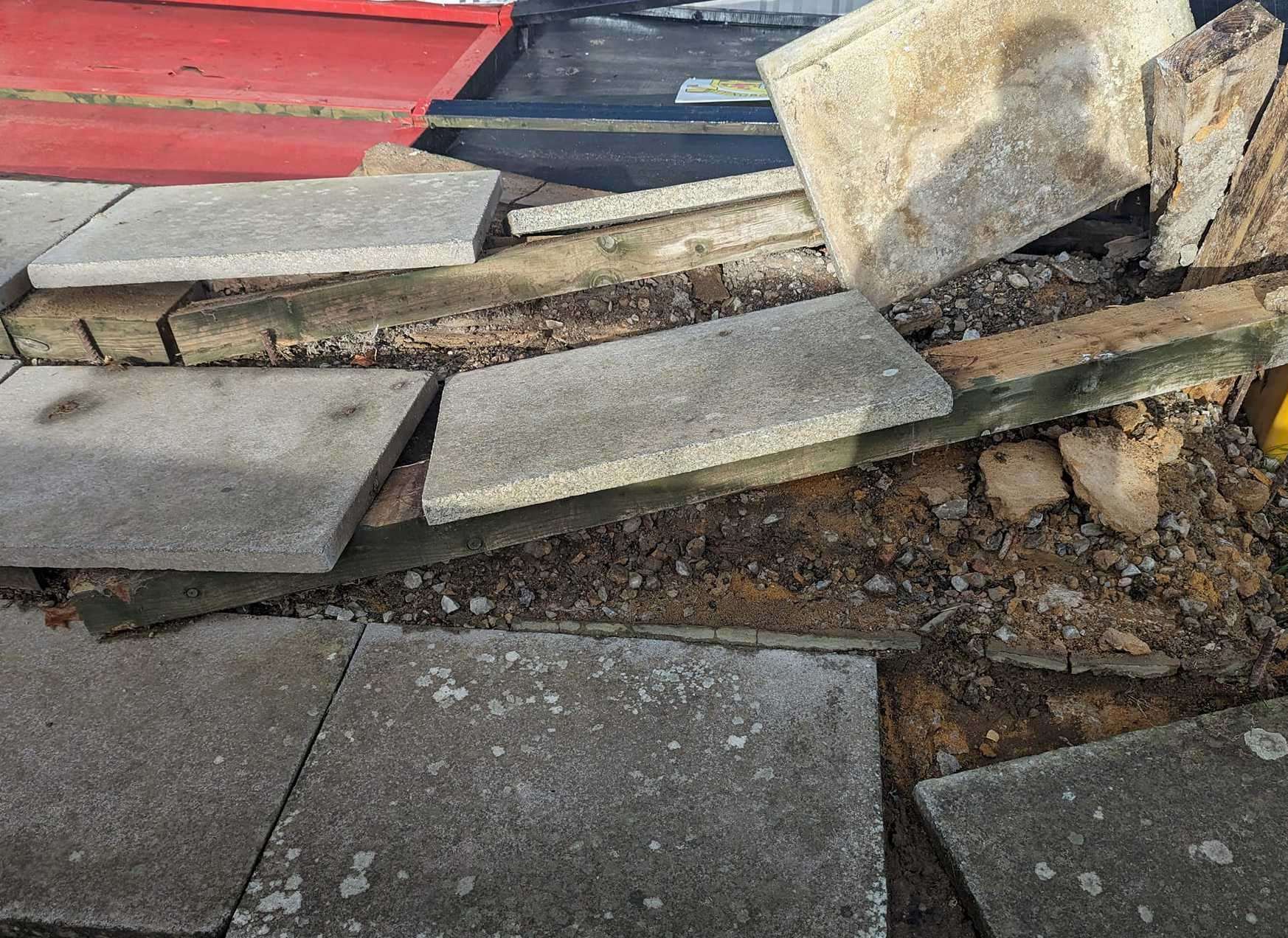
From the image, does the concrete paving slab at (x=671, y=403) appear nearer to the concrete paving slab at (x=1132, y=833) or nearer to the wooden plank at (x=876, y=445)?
the wooden plank at (x=876, y=445)

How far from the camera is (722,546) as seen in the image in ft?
8.47

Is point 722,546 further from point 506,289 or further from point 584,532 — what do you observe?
point 506,289

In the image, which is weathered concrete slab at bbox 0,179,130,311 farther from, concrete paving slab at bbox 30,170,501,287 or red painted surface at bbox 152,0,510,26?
red painted surface at bbox 152,0,510,26

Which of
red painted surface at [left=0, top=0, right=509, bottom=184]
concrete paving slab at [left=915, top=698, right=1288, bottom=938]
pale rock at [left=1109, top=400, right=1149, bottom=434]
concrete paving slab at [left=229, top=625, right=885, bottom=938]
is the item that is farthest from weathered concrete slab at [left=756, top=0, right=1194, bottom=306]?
red painted surface at [left=0, top=0, right=509, bottom=184]

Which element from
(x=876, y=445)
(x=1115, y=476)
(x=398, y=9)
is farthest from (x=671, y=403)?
(x=398, y=9)

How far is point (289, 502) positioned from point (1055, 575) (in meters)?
1.99

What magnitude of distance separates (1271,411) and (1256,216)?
1.94ft

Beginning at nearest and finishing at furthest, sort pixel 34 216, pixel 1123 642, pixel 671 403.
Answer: pixel 1123 642 < pixel 671 403 < pixel 34 216

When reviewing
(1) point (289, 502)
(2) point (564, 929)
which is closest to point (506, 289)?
(1) point (289, 502)

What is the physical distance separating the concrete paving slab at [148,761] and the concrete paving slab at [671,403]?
0.60m

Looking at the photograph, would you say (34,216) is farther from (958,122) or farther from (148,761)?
(958,122)

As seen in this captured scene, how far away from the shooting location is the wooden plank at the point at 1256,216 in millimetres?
2689

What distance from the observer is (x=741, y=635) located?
2398mm

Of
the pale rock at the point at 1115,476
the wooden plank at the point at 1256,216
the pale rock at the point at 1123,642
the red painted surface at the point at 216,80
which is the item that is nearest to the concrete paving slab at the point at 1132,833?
the pale rock at the point at 1123,642
